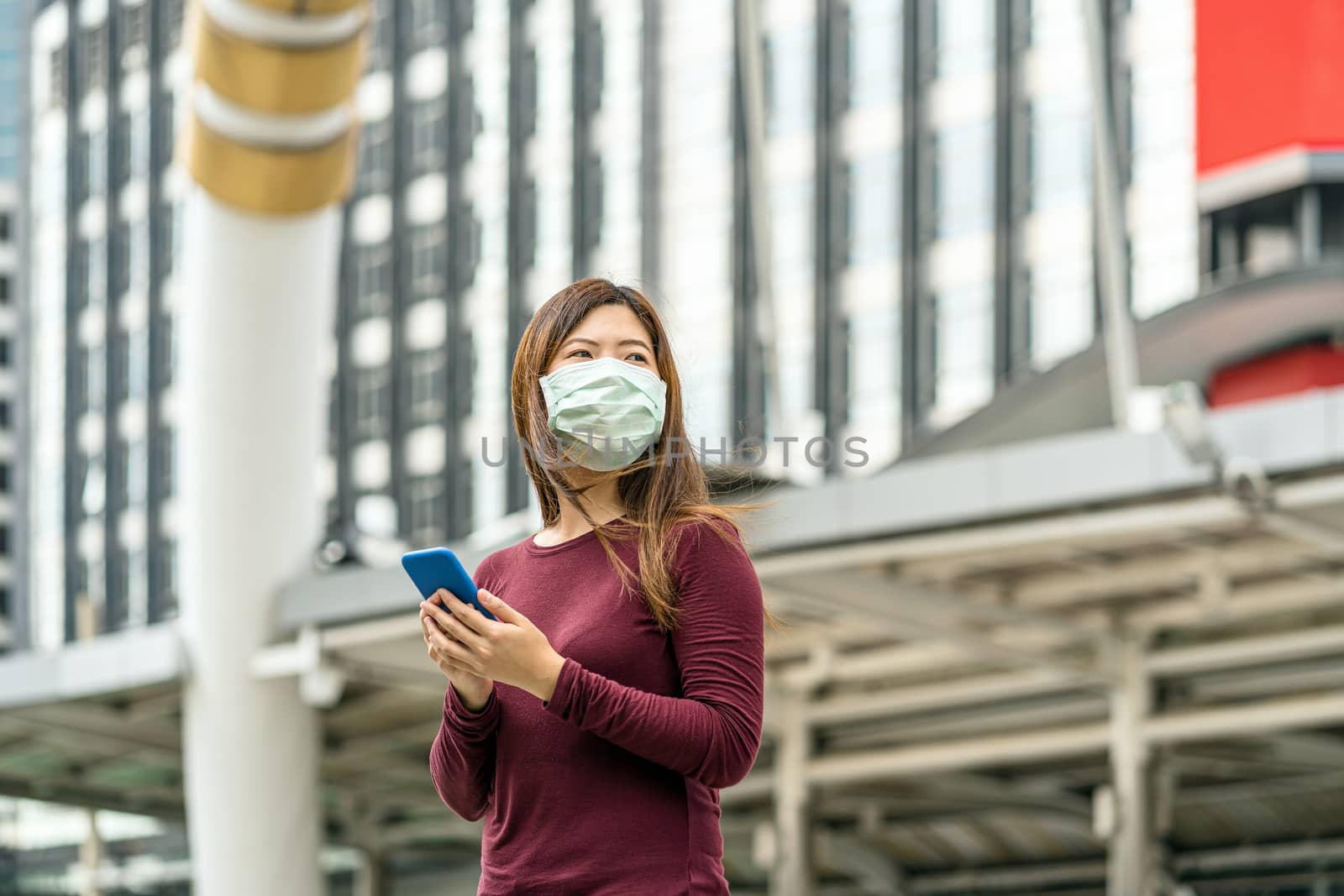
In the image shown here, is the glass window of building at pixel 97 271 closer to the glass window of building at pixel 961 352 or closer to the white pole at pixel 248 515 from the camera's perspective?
the glass window of building at pixel 961 352

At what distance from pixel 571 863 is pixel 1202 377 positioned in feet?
78.2

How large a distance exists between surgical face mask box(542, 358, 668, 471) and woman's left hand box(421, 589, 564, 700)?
298mm

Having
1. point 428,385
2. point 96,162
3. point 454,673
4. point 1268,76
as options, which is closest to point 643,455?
point 454,673

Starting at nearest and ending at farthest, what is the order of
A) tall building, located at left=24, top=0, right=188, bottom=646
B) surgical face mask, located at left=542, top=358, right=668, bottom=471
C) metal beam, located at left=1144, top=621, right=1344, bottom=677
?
surgical face mask, located at left=542, top=358, right=668, bottom=471
metal beam, located at left=1144, top=621, right=1344, bottom=677
tall building, located at left=24, top=0, right=188, bottom=646

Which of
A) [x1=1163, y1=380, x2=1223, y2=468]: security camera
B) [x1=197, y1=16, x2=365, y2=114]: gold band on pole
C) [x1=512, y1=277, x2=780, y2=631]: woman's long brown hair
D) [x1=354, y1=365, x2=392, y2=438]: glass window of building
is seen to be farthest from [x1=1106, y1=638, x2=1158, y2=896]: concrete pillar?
[x1=354, y1=365, x2=392, y2=438]: glass window of building

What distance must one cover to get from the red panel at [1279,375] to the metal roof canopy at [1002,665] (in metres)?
4.29

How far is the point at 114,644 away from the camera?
64.1 ft

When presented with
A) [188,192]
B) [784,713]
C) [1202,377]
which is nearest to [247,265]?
[188,192]

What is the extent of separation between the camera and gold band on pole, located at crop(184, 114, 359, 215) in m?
15.2

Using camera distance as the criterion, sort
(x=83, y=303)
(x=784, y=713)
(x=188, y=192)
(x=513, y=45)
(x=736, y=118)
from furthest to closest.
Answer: (x=83, y=303) → (x=513, y=45) → (x=736, y=118) → (x=784, y=713) → (x=188, y=192)

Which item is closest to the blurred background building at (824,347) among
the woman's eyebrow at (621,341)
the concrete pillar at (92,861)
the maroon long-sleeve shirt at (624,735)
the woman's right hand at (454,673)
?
the woman's eyebrow at (621,341)

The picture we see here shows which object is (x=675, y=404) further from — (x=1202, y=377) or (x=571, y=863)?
(x=1202, y=377)

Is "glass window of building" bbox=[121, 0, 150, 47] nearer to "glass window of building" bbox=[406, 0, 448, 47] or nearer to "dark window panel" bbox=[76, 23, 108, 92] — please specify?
"dark window panel" bbox=[76, 23, 108, 92]

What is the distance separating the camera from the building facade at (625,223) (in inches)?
1545
